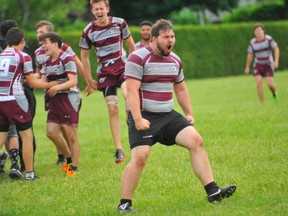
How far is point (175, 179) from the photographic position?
959cm

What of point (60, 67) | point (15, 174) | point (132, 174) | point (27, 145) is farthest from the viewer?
point (60, 67)

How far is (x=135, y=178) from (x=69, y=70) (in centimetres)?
373

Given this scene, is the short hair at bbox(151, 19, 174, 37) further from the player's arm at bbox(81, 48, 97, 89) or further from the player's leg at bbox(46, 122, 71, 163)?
the player's leg at bbox(46, 122, 71, 163)

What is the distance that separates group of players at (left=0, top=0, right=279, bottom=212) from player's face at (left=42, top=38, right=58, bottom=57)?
15 millimetres

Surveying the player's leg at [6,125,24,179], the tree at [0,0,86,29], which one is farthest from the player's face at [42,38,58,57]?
the tree at [0,0,86,29]

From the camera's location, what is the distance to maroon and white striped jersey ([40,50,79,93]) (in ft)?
36.3

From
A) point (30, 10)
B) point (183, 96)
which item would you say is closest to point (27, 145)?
point (183, 96)

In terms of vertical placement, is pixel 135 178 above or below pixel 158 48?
below

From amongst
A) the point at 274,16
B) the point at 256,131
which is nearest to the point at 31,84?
the point at 256,131

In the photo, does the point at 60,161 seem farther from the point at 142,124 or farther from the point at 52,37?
the point at 142,124

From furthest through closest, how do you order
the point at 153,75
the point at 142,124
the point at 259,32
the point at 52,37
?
1. the point at 259,32
2. the point at 52,37
3. the point at 153,75
4. the point at 142,124

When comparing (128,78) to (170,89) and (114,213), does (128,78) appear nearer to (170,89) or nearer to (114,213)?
(170,89)

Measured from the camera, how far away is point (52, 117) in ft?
38.2

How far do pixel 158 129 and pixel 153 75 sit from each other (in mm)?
576
